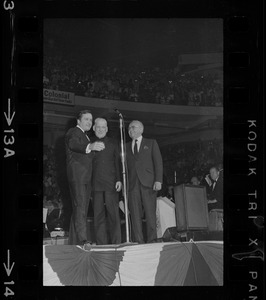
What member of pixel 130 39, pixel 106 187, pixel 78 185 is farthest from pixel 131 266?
pixel 130 39

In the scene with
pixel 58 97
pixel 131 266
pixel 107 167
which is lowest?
pixel 131 266

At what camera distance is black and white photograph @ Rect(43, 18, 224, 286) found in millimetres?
4309

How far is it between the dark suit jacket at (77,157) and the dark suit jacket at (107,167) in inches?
2.1

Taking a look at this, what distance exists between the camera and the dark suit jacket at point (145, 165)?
14.3 feet

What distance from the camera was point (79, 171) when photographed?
172 inches

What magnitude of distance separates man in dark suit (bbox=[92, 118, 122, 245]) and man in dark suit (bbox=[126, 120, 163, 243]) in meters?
0.11

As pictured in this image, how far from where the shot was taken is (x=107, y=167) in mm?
4383

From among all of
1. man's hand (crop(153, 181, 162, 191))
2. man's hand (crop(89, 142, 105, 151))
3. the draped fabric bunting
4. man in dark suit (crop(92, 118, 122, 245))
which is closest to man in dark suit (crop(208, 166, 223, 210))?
the draped fabric bunting

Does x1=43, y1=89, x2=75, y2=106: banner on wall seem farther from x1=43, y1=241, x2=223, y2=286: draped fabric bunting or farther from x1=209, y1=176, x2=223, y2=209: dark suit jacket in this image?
x1=209, y1=176, x2=223, y2=209: dark suit jacket

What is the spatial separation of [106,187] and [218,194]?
85 centimetres

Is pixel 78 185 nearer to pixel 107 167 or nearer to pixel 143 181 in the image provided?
pixel 107 167
